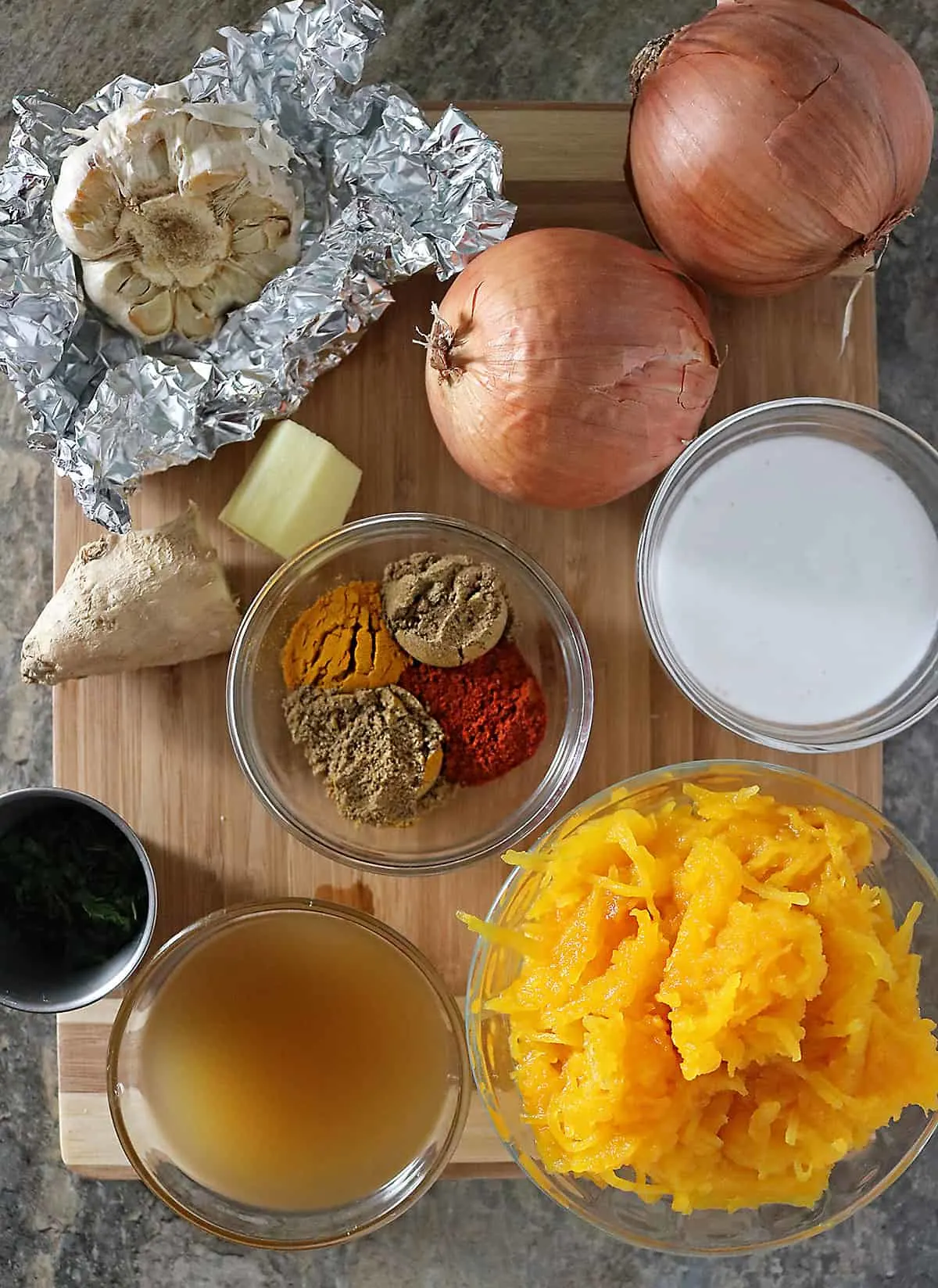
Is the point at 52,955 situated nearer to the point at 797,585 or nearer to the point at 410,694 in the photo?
the point at 410,694

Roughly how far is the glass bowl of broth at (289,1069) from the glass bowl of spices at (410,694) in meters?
0.12

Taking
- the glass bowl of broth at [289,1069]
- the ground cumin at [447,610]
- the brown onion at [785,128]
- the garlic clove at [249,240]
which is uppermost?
the brown onion at [785,128]

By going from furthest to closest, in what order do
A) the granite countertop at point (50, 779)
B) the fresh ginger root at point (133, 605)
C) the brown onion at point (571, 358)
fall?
the granite countertop at point (50, 779) → the fresh ginger root at point (133, 605) → the brown onion at point (571, 358)

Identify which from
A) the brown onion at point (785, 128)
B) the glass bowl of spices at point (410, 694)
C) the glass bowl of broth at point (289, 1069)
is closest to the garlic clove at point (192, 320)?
the glass bowl of spices at point (410, 694)

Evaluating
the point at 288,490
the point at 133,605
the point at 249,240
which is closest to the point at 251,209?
the point at 249,240

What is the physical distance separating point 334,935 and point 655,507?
0.55 metres

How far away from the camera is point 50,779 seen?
1.47 m

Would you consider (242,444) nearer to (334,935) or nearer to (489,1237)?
(334,935)

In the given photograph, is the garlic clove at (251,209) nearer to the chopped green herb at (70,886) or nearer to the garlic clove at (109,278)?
the garlic clove at (109,278)

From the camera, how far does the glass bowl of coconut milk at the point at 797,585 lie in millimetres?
1185

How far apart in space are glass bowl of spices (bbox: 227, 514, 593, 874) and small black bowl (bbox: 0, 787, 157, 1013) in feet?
0.50

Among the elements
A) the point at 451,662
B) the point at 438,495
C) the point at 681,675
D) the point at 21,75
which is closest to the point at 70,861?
the point at 451,662

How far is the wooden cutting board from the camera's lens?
1.25 metres

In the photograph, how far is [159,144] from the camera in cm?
113
